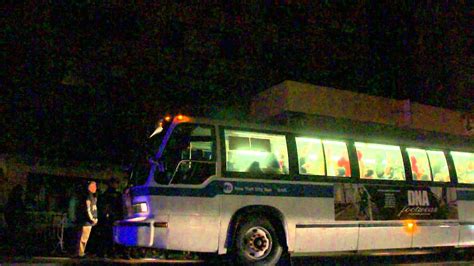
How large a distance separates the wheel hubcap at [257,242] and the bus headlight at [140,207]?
1.90 meters

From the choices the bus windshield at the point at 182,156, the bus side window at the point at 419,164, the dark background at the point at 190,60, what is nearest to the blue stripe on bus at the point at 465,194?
the bus side window at the point at 419,164

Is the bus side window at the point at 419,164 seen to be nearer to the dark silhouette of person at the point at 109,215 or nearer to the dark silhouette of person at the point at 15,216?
the dark silhouette of person at the point at 109,215

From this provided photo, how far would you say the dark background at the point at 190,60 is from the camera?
1966 cm

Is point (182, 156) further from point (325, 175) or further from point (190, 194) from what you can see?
point (325, 175)

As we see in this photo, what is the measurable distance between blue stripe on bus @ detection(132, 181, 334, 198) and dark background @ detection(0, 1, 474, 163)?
948 cm

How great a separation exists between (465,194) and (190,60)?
14.3m

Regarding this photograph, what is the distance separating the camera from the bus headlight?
9086 mm

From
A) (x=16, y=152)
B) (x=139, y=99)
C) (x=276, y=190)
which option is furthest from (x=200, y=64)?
(x=276, y=190)

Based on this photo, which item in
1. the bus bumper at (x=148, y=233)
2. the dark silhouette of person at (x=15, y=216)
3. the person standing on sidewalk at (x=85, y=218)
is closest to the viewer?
the bus bumper at (x=148, y=233)

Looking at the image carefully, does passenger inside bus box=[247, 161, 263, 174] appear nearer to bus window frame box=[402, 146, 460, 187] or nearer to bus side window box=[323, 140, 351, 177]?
bus side window box=[323, 140, 351, 177]

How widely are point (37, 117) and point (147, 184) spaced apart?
38.4ft

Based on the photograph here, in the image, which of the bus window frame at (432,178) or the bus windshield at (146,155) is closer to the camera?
the bus windshield at (146,155)

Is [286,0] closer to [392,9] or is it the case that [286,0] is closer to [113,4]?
[392,9]

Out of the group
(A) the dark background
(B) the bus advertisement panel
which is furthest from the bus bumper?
(A) the dark background
